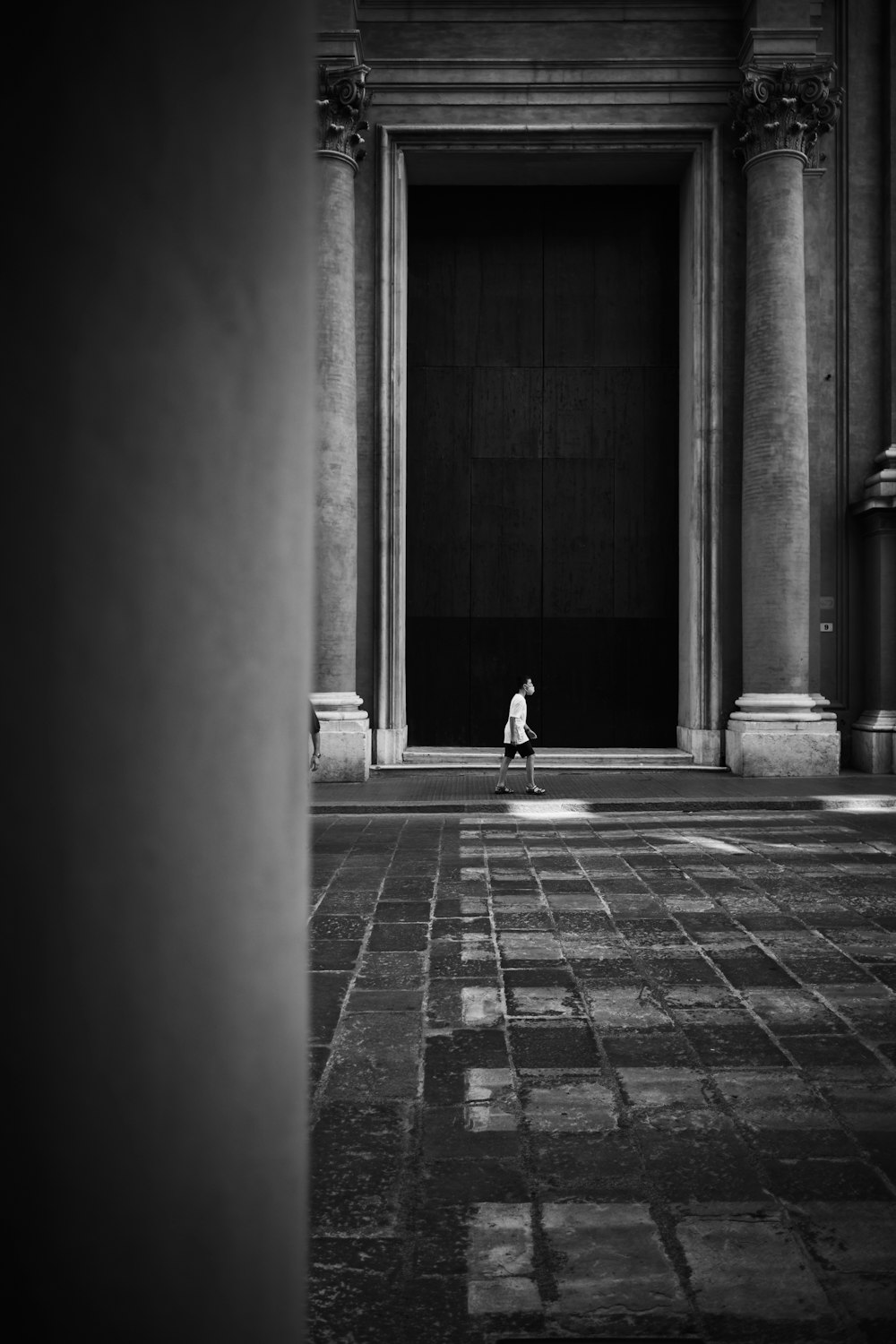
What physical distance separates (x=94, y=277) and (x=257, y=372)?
0.33 ft

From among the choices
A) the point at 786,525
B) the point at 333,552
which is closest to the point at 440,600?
the point at 333,552

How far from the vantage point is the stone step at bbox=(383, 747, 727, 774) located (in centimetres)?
1473

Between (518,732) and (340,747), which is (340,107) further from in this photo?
(518,732)

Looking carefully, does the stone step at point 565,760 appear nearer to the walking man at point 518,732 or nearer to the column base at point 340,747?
the column base at point 340,747

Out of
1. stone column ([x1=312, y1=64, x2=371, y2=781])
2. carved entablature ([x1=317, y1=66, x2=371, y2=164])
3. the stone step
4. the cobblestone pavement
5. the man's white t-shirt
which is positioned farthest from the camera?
the stone step

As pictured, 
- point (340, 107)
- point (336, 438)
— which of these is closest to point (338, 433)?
point (336, 438)

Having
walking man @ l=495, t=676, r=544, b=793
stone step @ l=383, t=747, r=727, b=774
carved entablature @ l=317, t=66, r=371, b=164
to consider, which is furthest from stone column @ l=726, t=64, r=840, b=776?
carved entablature @ l=317, t=66, r=371, b=164

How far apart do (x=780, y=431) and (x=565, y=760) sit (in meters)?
5.08

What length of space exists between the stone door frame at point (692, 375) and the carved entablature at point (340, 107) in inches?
43.8

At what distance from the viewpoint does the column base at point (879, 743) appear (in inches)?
561

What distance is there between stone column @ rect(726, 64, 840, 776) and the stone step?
40.6 inches

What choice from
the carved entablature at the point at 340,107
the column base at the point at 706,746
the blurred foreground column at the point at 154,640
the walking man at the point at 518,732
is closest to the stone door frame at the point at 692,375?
the column base at the point at 706,746

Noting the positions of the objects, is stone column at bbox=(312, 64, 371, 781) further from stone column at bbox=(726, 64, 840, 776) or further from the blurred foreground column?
the blurred foreground column

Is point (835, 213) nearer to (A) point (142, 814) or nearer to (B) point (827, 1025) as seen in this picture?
(B) point (827, 1025)
